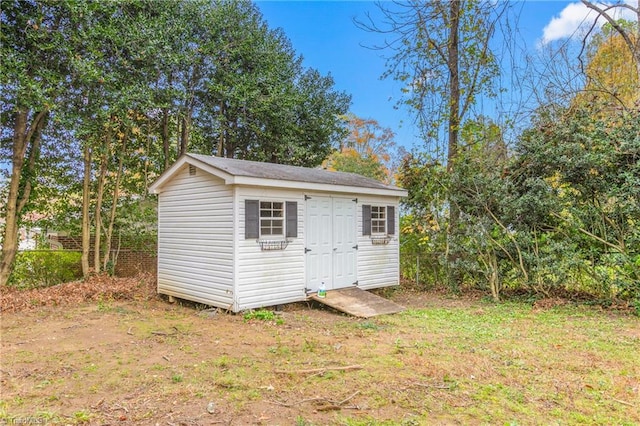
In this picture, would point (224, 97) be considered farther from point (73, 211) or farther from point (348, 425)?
point (348, 425)

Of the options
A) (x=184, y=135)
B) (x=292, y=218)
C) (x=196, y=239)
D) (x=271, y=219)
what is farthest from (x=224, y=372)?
(x=184, y=135)

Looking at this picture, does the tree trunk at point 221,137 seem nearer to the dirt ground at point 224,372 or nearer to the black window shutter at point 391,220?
the black window shutter at point 391,220

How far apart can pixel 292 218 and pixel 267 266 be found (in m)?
0.99

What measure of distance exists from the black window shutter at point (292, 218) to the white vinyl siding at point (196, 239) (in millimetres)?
1067

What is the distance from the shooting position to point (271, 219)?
6.98m

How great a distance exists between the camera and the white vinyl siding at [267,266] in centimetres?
649

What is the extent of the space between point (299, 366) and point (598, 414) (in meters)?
2.71

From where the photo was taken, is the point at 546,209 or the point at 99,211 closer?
the point at 546,209

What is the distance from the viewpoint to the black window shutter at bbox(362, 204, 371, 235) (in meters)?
8.40

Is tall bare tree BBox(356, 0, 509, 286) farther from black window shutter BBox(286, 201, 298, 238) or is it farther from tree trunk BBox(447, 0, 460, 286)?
black window shutter BBox(286, 201, 298, 238)

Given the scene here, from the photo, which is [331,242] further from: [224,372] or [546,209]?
[546,209]

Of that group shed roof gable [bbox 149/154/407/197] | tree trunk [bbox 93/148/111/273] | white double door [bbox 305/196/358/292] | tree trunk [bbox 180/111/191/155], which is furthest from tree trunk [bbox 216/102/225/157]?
white double door [bbox 305/196/358/292]

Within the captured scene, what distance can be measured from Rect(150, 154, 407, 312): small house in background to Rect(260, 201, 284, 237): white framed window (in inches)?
0.7

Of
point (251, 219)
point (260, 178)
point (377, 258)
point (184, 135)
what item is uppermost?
point (184, 135)
